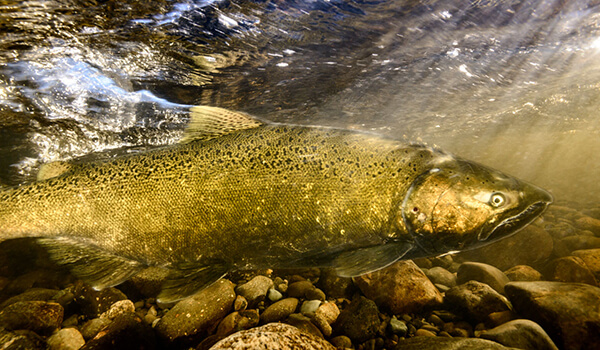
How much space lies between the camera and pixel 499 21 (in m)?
5.84

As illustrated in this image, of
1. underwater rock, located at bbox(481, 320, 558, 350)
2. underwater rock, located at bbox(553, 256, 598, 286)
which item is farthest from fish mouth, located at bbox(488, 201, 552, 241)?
underwater rock, located at bbox(553, 256, 598, 286)

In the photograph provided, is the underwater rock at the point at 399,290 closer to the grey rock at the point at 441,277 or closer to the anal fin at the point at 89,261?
the grey rock at the point at 441,277

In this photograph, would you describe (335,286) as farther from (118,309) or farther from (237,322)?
(118,309)

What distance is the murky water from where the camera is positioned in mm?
4199

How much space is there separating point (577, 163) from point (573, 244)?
95.8 meters

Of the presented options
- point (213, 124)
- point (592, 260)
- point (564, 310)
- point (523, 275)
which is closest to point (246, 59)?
point (213, 124)

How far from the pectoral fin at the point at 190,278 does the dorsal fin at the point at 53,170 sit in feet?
5.92

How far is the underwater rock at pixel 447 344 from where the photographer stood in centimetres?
260

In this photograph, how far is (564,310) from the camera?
3156mm

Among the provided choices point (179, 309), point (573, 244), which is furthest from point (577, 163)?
point (179, 309)

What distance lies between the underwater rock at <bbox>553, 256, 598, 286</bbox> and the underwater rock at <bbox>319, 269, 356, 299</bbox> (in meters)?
4.19

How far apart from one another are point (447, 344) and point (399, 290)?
3.31ft

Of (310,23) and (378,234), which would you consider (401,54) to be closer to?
(310,23)

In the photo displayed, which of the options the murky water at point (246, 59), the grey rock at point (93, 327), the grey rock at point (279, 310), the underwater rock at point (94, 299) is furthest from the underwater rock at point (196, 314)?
the murky water at point (246, 59)
